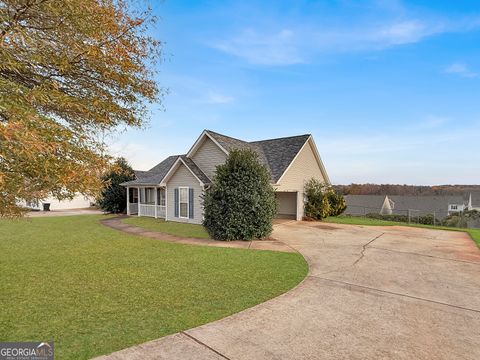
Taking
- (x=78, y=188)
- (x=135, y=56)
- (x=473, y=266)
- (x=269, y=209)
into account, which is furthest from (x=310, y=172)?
(x=78, y=188)

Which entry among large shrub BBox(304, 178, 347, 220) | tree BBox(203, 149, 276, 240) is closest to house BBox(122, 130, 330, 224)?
large shrub BBox(304, 178, 347, 220)

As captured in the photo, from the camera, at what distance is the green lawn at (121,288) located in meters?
3.73

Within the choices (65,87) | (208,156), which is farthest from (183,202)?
(65,87)

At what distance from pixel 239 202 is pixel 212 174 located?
6.01m

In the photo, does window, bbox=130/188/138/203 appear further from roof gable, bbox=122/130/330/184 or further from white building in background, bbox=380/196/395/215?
white building in background, bbox=380/196/395/215

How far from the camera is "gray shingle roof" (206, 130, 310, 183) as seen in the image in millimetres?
17272

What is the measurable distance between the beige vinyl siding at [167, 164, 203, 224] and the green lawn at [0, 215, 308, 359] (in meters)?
6.46

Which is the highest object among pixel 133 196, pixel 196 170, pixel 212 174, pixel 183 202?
pixel 196 170

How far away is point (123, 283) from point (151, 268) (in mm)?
1244

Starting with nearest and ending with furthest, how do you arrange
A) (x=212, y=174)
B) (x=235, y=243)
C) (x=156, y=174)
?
(x=235, y=243)
(x=212, y=174)
(x=156, y=174)

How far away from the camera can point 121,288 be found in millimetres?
5586

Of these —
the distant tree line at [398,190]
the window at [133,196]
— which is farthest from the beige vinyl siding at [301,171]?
the distant tree line at [398,190]

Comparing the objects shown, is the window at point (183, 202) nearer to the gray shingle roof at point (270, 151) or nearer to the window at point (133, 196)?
the gray shingle roof at point (270, 151)

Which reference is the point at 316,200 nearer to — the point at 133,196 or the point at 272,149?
the point at 272,149
